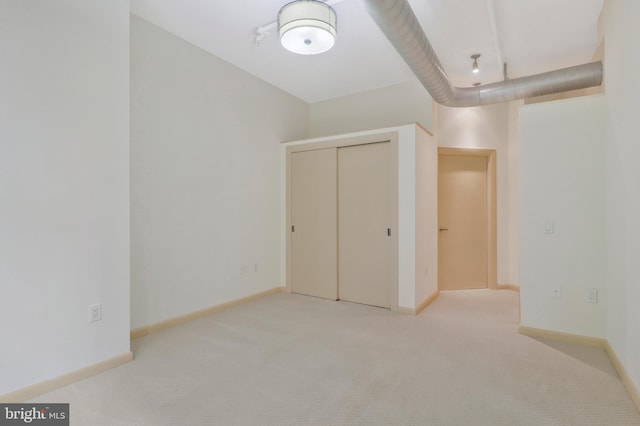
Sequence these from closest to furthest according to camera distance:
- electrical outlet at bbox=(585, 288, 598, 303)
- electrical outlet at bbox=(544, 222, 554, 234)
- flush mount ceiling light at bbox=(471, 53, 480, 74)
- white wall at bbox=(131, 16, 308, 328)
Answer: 1. electrical outlet at bbox=(585, 288, 598, 303)
2. electrical outlet at bbox=(544, 222, 554, 234)
3. white wall at bbox=(131, 16, 308, 328)
4. flush mount ceiling light at bbox=(471, 53, 480, 74)

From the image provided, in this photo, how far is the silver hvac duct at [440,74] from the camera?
6.84 ft

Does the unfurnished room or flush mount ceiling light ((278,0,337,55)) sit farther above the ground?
flush mount ceiling light ((278,0,337,55))

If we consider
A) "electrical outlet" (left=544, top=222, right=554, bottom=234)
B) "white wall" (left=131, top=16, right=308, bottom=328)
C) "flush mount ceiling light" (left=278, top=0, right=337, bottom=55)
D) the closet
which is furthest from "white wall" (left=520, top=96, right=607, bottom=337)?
"white wall" (left=131, top=16, right=308, bottom=328)

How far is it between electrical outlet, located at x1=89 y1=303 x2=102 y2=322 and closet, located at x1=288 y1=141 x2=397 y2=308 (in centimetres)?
257

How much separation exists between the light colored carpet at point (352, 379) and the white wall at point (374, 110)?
2.73 m

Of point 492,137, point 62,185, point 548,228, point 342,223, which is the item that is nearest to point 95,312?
point 62,185

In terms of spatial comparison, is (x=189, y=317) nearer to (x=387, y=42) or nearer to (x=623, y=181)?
(x=387, y=42)

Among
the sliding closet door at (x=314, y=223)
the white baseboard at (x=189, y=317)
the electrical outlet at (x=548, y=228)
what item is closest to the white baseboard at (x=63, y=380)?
the white baseboard at (x=189, y=317)

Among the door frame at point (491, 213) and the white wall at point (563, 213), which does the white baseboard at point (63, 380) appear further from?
the door frame at point (491, 213)

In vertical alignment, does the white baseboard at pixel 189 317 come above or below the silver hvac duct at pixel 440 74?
below

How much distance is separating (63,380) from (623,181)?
4070 millimetres

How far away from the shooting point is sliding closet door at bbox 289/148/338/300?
13.9 ft

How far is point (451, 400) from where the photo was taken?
6.30 feet
